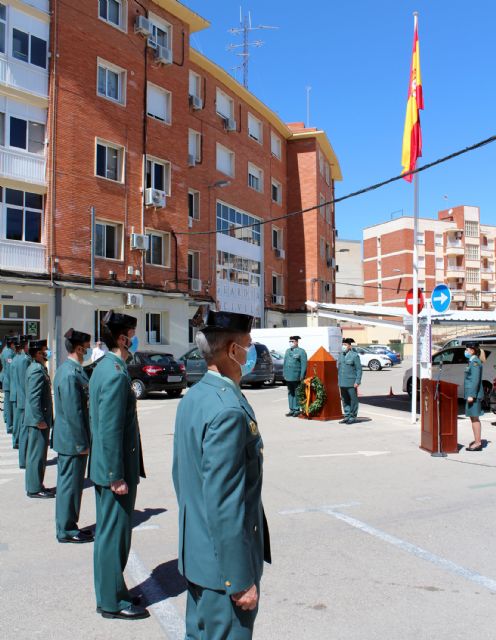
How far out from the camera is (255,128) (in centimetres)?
3816

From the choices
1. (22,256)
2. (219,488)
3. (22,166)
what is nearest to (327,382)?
(22,256)

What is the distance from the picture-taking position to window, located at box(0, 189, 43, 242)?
2123 centimetres

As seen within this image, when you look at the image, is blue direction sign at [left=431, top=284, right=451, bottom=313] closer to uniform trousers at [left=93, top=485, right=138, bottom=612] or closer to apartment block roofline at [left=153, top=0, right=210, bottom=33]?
uniform trousers at [left=93, top=485, right=138, bottom=612]

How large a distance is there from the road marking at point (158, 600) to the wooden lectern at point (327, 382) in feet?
31.8

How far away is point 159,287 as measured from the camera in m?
26.7

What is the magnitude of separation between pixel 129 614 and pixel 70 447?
1.86 meters

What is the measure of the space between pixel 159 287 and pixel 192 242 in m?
5.21

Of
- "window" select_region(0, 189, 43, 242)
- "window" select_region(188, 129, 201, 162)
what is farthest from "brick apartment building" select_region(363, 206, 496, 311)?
"window" select_region(0, 189, 43, 242)

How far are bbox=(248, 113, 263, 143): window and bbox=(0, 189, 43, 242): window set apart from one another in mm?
18443

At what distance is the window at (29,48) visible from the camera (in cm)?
2109

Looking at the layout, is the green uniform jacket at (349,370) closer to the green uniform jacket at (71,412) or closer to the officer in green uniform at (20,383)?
the officer in green uniform at (20,383)

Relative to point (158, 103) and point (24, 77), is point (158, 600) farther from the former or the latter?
point (158, 103)

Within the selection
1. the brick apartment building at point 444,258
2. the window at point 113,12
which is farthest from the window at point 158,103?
the brick apartment building at point 444,258

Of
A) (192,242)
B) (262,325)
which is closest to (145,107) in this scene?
(192,242)
